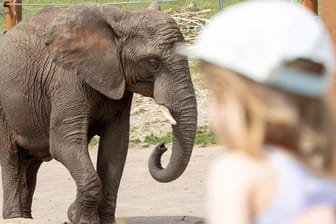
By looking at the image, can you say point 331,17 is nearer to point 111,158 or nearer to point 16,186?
point 111,158

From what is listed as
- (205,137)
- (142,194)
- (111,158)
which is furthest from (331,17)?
(205,137)

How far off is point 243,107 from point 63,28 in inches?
254

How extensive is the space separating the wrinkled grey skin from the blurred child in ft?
19.2

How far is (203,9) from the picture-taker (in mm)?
16891

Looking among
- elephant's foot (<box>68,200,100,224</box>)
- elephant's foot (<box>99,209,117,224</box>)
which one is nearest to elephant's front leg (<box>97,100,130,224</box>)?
elephant's foot (<box>99,209,117,224</box>)

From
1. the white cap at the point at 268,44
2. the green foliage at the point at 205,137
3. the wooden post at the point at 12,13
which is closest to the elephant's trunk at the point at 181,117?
the green foliage at the point at 205,137

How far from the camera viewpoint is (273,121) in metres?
1.76

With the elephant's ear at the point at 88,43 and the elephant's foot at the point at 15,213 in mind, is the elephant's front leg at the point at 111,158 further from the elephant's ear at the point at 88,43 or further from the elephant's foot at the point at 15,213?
the elephant's foot at the point at 15,213

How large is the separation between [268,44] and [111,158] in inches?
253

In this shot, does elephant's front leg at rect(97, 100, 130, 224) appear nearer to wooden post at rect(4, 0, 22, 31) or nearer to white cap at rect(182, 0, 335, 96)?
wooden post at rect(4, 0, 22, 31)

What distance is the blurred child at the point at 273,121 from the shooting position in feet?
5.83

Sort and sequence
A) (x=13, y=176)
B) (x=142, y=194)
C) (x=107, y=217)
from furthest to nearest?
(x=142, y=194), (x=13, y=176), (x=107, y=217)

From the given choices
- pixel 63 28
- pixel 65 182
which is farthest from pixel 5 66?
pixel 65 182

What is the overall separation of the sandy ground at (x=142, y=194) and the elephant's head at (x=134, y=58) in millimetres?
845
